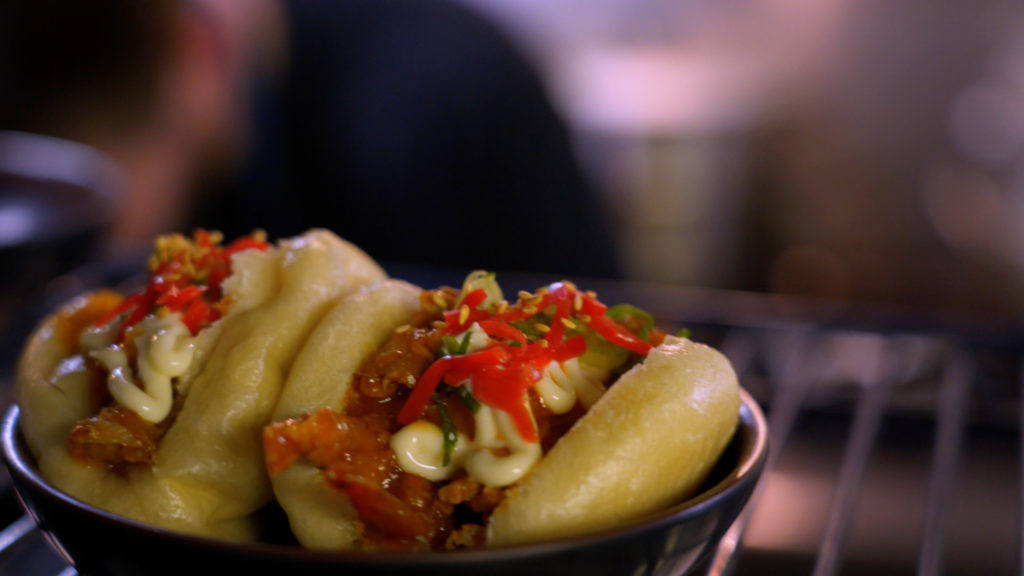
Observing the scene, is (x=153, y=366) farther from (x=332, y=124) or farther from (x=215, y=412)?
(x=332, y=124)

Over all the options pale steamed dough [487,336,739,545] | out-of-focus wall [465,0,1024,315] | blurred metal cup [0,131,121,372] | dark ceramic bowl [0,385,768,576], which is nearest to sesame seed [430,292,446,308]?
pale steamed dough [487,336,739,545]

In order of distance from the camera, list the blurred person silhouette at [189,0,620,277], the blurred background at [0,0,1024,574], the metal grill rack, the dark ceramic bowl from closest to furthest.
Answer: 1. the dark ceramic bowl
2. the metal grill rack
3. the blurred background at [0,0,1024,574]
4. the blurred person silhouette at [189,0,620,277]

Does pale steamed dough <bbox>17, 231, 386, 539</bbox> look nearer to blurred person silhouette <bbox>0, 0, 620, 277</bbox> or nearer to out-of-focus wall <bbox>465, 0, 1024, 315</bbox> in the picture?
blurred person silhouette <bbox>0, 0, 620, 277</bbox>

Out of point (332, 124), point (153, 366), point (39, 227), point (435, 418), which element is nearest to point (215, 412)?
point (153, 366)

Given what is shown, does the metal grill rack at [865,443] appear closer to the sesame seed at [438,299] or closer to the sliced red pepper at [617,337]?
the sliced red pepper at [617,337]

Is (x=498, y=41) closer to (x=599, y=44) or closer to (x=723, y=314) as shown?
(x=723, y=314)

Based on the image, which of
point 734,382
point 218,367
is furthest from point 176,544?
point 734,382

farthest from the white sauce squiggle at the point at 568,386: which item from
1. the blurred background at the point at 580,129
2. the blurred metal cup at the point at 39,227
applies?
the blurred background at the point at 580,129
